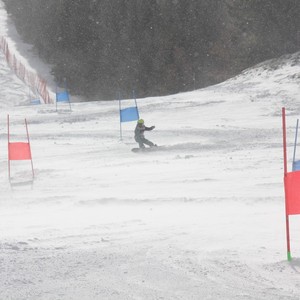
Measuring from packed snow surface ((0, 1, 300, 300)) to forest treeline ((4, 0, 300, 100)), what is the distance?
37.2 feet

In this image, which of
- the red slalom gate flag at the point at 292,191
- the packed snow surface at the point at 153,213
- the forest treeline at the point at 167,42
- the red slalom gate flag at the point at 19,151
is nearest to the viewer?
the packed snow surface at the point at 153,213

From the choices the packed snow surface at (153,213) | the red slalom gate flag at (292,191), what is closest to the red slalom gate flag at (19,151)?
the packed snow surface at (153,213)

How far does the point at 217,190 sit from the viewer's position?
37.5ft

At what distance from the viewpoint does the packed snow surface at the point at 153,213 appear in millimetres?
6301

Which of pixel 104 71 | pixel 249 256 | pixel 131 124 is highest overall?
pixel 104 71

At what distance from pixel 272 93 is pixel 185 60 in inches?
492

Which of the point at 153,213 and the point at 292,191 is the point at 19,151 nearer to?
the point at 153,213

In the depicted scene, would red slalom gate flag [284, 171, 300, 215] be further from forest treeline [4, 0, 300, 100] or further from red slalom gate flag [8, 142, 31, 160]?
forest treeline [4, 0, 300, 100]

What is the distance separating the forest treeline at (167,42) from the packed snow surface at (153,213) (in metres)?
11.3

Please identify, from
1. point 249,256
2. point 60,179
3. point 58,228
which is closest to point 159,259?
point 249,256

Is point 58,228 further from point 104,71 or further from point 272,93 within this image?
point 104,71

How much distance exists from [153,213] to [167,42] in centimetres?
2853

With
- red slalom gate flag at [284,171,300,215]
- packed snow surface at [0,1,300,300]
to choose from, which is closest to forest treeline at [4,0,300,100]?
packed snow surface at [0,1,300,300]

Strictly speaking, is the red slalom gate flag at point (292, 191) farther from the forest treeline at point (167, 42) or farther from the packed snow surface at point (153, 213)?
the forest treeline at point (167, 42)
